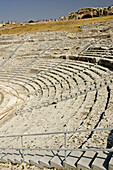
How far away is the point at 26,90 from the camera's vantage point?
46.3 ft

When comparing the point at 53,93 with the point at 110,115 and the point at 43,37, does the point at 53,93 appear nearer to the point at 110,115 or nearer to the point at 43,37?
the point at 110,115

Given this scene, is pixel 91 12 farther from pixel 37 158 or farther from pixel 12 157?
pixel 37 158

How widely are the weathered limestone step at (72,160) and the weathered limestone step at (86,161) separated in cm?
14

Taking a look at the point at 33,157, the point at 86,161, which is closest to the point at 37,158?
the point at 33,157

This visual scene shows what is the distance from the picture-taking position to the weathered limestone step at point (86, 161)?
353 centimetres

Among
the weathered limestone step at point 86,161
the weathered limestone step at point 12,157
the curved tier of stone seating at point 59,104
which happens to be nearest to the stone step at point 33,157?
the curved tier of stone seating at point 59,104

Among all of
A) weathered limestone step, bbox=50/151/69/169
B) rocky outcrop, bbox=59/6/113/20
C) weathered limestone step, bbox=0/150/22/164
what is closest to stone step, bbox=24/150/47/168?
weathered limestone step, bbox=0/150/22/164

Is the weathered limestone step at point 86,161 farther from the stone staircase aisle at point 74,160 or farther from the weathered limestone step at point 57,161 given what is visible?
the weathered limestone step at point 57,161

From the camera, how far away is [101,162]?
136 inches

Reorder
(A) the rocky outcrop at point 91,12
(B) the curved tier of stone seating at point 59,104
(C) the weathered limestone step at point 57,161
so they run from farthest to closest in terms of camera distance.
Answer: (A) the rocky outcrop at point 91,12
(B) the curved tier of stone seating at point 59,104
(C) the weathered limestone step at point 57,161

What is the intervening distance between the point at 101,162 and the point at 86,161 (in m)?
0.36

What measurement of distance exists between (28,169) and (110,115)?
3257mm

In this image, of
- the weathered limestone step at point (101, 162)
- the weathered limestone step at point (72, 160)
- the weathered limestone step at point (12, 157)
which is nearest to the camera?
the weathered limestone step at point (101, 162)

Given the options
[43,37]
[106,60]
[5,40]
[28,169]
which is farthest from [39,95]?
[5,40]
